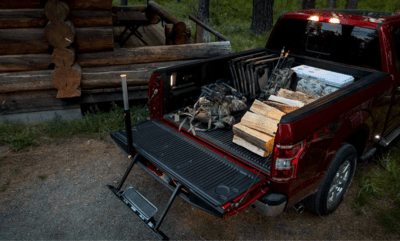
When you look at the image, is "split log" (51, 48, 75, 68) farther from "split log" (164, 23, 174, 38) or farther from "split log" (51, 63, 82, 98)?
"split log" (164, 23, 174, 38)

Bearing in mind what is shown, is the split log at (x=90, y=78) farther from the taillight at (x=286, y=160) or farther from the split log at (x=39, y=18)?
the taillight at (x=286, y=160)

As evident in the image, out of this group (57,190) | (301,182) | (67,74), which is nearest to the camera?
(301,182)

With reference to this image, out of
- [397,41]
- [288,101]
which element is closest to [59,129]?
[288,101]

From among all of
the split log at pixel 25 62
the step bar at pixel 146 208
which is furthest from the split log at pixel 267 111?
the split log at pixel 25 62

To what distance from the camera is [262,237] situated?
363 centimetres

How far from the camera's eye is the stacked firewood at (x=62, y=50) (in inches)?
212

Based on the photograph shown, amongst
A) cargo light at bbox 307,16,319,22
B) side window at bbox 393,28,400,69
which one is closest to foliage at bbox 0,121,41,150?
cargo light at bbox 307,16,319,22

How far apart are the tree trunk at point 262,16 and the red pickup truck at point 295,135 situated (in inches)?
318

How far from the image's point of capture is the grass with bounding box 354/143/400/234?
3865 mm

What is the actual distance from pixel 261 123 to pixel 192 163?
0.95m

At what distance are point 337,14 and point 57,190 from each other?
4891 mm

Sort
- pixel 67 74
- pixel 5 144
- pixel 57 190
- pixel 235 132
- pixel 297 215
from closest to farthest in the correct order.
A: pixel 235 132 → pixel 297 215 → pixel 57 190 → pixel 5 144 → pixel 67 74

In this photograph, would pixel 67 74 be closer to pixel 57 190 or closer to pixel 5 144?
pixel 5 144

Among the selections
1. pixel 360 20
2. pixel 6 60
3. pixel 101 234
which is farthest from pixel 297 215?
pixel 6 60
